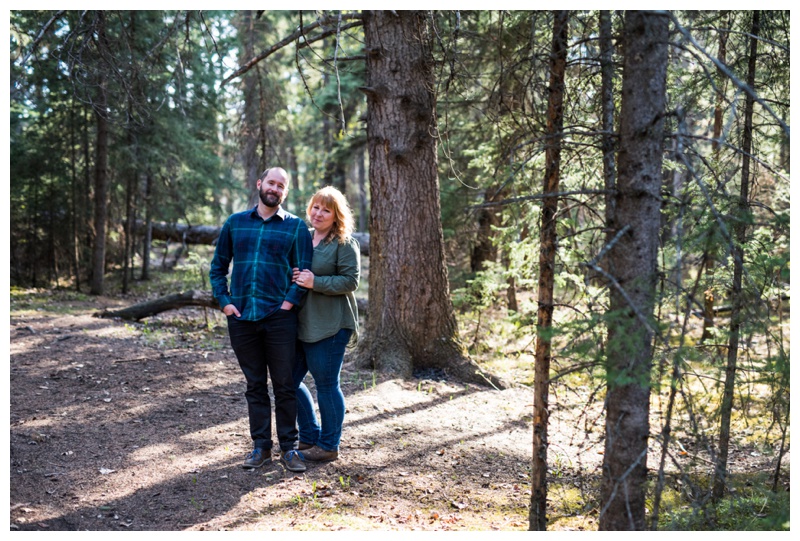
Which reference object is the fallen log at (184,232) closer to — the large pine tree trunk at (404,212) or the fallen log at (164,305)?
the fallen log at (164,305)

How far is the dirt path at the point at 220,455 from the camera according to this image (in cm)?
414

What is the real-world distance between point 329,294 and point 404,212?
2844 mm

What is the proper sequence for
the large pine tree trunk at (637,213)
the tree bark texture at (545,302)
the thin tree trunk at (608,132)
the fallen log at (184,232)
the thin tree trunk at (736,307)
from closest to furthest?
the large pine tree trunk at (637,213) < the thin tree trunk at (608,132) < the tree bark texture at (545,302) < the thin tree trunk at (736,307) < the fallen log at (184,232)

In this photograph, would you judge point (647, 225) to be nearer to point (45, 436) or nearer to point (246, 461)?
point (246, 461)

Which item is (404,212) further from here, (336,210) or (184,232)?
(184,232)

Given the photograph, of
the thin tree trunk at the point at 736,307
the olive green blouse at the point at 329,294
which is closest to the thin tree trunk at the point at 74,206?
the olive green blouse at the point at 329,294

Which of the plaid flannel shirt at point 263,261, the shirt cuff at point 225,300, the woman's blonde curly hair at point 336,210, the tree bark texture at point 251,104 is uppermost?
the tree bark texture at point 251,104

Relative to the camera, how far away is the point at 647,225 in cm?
310

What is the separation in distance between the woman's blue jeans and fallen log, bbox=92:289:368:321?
5.60m

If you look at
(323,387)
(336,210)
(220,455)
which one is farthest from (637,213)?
(220,455)

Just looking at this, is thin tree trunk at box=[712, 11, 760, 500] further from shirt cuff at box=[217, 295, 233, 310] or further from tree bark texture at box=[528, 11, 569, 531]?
shirt cuff at box=[217, 295, 233, 310]

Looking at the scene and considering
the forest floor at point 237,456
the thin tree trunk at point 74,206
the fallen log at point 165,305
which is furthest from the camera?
the thin tree trunk at point 74,206

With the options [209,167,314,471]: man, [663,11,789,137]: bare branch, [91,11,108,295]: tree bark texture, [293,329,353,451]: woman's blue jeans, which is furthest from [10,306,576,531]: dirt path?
[91,11,108,295]: tree bark texture

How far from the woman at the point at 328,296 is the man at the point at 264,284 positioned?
99 millimetres
